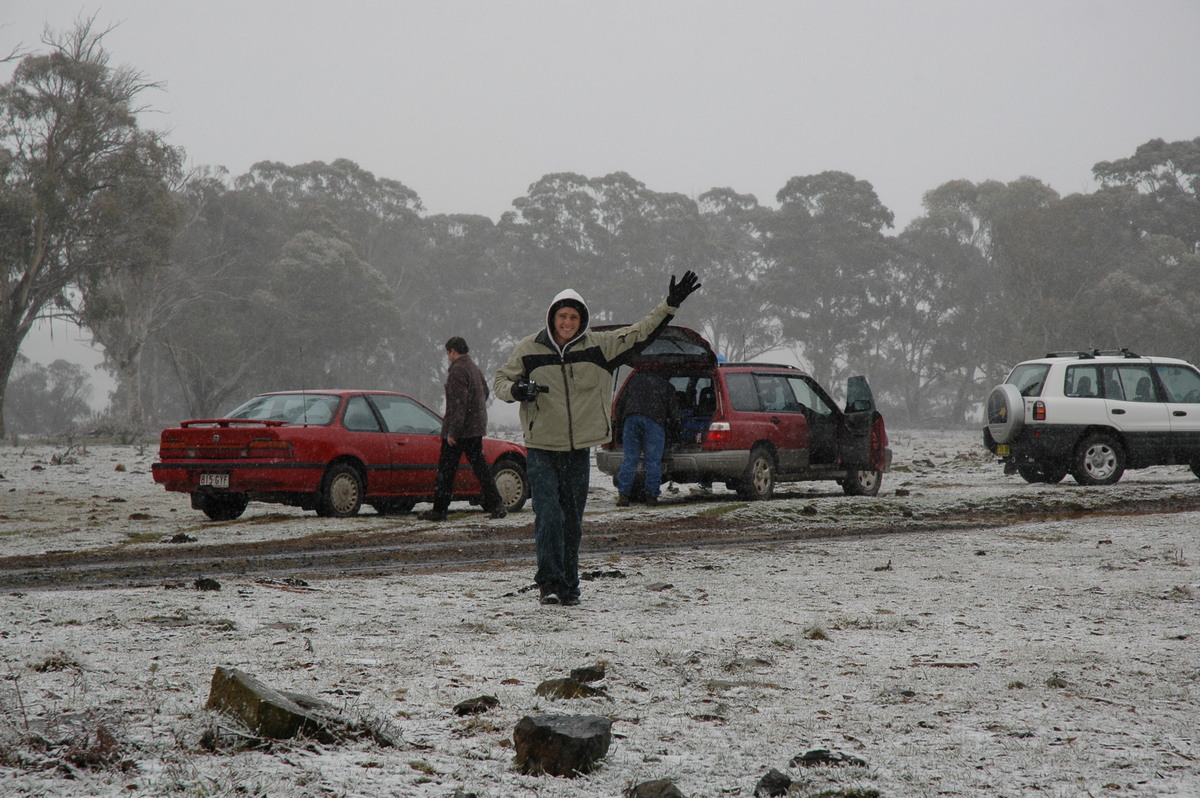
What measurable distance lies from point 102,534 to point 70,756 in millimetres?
8109

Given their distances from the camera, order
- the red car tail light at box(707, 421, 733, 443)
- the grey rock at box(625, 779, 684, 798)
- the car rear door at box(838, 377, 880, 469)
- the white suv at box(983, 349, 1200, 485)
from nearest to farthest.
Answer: the grey rock at box(625, 779, 684, 798) < the red car tail light at box(707, 421, 733, 443) < the car rear door at box(838, 377, 880, 469) < the white suv at box(983, 349, 1200, 485)

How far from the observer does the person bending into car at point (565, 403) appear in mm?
6262

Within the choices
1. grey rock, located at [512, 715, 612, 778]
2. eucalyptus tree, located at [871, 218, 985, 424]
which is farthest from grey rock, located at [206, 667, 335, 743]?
eucalyptus tree, located at [871, 218, 985, 424]

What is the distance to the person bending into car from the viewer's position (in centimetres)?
626

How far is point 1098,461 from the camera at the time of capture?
591 inches

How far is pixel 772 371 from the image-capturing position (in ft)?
46.6

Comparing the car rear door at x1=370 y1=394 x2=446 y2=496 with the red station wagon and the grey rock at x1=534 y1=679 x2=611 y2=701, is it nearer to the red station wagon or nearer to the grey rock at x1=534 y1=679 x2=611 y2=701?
the red station wagon

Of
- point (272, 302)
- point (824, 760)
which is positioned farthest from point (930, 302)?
point (824, 760)

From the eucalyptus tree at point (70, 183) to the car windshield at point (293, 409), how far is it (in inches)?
1043

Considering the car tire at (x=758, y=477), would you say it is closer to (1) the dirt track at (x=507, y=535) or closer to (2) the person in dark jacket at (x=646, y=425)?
(1) the dirt track at (x=507, y=535)

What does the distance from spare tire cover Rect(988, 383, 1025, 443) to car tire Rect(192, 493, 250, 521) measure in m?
9.89

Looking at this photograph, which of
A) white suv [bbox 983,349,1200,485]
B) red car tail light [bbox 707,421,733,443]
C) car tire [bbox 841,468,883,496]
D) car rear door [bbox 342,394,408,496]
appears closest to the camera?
car rear door [bbox 342,394,408,496]

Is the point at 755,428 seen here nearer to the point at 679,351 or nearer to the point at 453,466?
the point at 679,351

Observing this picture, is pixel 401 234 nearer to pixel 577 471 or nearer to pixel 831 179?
pixel 831 179
